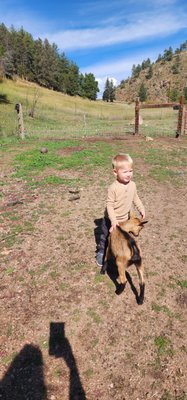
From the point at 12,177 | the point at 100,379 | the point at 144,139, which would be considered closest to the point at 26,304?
the point at 100,379

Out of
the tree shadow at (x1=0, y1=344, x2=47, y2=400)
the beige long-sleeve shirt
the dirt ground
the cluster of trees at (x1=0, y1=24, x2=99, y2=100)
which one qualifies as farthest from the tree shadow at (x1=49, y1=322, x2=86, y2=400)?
the cluster of trees at (x1=0, y1=24, x2=99, y2=100)

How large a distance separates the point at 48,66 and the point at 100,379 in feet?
305

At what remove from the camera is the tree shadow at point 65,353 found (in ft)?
9.17

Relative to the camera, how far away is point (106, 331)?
3455 mm

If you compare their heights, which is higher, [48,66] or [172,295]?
[48,66]

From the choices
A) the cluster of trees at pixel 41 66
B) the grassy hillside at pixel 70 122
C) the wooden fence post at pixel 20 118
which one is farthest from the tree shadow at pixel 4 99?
the cluster of trees at pixel 41 66

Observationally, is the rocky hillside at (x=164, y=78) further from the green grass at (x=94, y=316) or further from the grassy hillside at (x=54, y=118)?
the green grass at (x=94, y=316)

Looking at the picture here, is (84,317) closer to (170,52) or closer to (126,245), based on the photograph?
(126,245)

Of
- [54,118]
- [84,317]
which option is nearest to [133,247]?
[84,317]

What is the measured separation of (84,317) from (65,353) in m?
0.56

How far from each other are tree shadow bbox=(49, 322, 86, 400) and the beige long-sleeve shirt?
4.96 feet

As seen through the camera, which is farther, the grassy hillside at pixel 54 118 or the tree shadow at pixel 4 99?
the tree shadow at pixel 4 99

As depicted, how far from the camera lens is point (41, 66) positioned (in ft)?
276

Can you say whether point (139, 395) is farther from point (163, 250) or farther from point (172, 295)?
point (163, 250)
